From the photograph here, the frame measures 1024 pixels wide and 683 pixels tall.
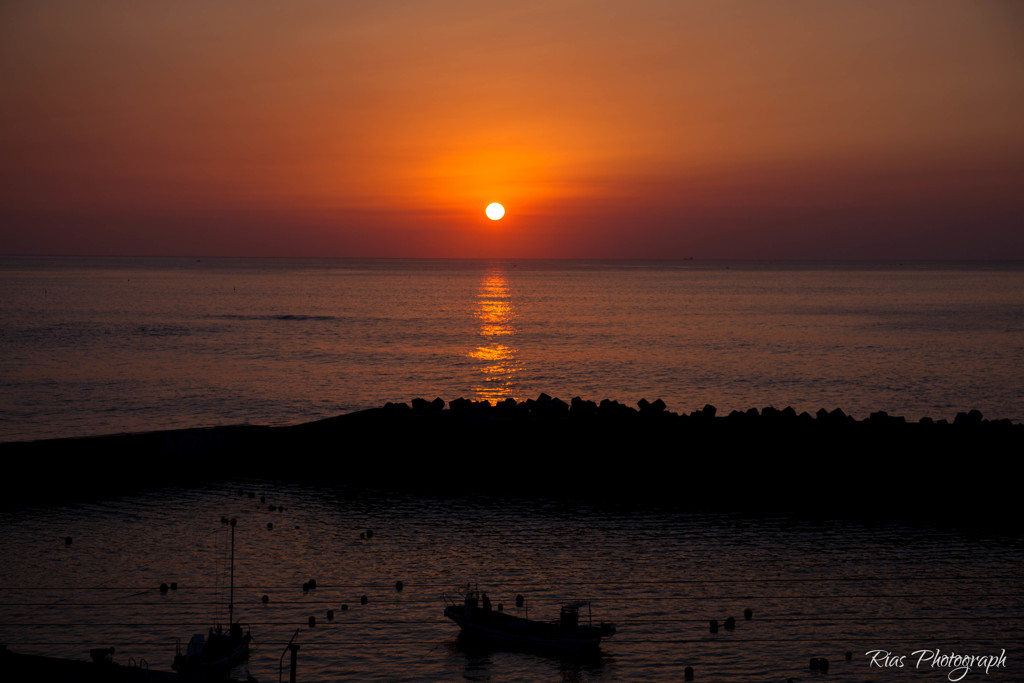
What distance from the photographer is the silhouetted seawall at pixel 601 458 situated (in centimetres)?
4400

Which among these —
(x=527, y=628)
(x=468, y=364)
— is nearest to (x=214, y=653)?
A: (x=527, y=628)

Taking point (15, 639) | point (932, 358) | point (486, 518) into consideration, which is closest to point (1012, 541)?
point (486, 518)

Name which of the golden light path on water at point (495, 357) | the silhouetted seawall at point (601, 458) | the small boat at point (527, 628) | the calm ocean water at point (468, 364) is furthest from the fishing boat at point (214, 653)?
the golden light path on water at point (495, 357)

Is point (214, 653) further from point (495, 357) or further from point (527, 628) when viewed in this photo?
point (495, 357)

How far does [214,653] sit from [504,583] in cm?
1099

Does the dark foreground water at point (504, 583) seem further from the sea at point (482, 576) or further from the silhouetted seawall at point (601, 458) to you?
the silhouetted seawall at point (601, 458)

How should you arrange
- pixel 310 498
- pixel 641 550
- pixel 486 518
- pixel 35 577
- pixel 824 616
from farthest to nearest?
pixel 310 498
pixel 486 518
pixel 641 550
pixel 35 577
pixel 824 616

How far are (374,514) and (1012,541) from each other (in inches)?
1062

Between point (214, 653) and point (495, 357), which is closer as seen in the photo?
point (214, 653)

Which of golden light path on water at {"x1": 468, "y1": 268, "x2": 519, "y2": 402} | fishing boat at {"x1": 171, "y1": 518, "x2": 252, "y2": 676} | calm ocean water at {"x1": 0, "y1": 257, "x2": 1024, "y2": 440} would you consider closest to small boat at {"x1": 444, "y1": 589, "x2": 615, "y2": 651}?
fishing boat at {"x1": 171, "y1": 518, "x2": 252, "y2": 676}

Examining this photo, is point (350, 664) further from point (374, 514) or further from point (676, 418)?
point (676, 418)

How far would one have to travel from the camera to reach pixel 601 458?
159 ft

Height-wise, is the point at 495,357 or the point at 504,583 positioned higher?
the point at 495,357

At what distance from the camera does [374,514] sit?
41906 mm
